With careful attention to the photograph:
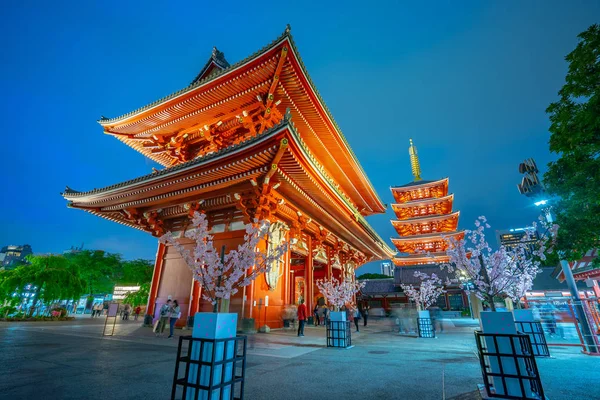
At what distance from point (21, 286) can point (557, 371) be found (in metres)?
29.7

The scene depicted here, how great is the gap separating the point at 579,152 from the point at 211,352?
8.53 metres

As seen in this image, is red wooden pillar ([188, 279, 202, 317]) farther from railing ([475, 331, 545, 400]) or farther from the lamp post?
the lamp post

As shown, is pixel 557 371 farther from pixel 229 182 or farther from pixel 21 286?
pixel 21 286

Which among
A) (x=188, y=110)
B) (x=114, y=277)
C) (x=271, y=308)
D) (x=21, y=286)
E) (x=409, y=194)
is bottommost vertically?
(x=271, y=308)

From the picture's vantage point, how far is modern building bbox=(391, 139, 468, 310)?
34.1m

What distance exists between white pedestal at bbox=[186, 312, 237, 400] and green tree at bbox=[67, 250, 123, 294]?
47491 millimetres

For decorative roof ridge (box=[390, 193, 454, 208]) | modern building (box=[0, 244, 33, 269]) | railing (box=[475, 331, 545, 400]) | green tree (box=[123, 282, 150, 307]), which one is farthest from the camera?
modern building (box=[0, 244, 33, 269])

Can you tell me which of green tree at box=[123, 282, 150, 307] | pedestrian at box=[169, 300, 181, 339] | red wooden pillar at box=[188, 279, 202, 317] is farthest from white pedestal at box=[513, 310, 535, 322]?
green tree at box=[123, 282, 150, 307]

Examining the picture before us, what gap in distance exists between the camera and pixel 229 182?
12.0 m

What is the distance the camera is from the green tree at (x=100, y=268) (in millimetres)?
41781

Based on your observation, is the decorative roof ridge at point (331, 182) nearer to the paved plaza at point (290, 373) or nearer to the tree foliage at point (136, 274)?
the paved plaza at point (290, 373)

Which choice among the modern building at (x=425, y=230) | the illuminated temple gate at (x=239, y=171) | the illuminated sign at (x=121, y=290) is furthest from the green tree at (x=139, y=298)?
the modern building at (x=425, y=230)

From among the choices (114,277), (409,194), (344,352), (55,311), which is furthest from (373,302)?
(114,277)

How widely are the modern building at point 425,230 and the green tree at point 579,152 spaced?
1146 inches
